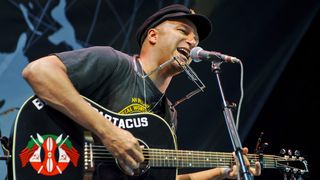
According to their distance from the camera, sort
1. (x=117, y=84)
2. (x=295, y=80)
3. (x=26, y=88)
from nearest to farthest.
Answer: (x=117, y=84) < (x=26, y=88) < (x=295, y=80)

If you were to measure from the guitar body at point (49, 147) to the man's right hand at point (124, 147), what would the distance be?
9 centimetres

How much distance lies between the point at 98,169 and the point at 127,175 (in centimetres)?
12

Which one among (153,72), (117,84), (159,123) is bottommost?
(159,123)

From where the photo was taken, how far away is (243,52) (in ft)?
10.9

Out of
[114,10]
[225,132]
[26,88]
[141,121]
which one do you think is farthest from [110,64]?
[225,132]

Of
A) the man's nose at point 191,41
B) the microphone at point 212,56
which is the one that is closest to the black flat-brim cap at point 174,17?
the man's nose at point 191,41

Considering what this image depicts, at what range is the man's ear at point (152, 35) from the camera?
7.85 feet

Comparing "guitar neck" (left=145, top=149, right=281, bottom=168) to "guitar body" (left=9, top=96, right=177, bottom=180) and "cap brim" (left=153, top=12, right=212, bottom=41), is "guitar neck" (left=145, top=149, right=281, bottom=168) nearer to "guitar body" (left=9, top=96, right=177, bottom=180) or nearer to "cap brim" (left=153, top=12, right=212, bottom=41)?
"guitar body" (left=9, top=96, right=177, bottom=180)

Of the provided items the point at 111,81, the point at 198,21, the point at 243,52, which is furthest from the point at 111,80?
the point at 243,52

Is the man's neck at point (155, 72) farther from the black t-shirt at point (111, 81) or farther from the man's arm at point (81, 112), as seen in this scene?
the man's arm at point (81, 112)

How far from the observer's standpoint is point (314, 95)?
346 centimetres

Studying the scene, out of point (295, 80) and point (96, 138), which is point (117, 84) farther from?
point (295, 80)

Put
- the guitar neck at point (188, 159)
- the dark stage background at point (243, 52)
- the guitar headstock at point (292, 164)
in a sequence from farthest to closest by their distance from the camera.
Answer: the dark stage background at point (243, 52) → the guitar headstock at point (292, 164) → the guitar neck at point (188, 159)

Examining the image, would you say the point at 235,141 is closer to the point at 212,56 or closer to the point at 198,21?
the point at 212,56
